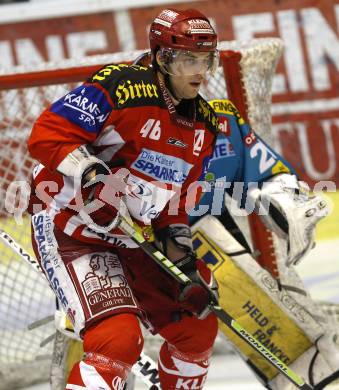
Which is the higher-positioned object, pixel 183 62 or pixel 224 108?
pixel 183 62

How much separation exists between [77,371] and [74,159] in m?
0.57

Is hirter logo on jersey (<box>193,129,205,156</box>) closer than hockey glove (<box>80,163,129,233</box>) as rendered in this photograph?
No

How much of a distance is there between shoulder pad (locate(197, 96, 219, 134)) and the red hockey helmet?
20 centimetres

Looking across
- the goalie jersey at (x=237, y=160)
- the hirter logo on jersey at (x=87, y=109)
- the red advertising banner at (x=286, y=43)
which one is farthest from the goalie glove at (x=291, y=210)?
the red advertising banner at (x=286, y=43)

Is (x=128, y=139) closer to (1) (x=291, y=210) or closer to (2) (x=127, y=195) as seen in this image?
(2) (x=127, y=195)

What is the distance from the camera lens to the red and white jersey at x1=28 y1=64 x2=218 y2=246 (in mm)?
2922

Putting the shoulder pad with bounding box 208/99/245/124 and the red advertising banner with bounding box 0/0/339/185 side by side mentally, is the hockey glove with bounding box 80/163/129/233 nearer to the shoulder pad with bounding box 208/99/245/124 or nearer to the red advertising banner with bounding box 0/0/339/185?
the shoulder pad with bounding box 208/99/245/124

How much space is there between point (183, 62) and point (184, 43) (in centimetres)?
5

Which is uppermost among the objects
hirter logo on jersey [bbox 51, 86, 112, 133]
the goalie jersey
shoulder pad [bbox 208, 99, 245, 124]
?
hirter logo on jersey [bbox 51, 86, 112, 133]

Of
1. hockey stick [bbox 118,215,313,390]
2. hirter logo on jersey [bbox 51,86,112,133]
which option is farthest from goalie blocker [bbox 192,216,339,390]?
hirter logo on jersey [bbox 51,86,112,133]

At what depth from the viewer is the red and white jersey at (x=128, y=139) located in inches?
115

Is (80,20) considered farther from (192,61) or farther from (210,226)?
(192,61)

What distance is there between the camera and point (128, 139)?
299cm

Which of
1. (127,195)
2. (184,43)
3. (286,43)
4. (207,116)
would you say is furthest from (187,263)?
(286,43)
